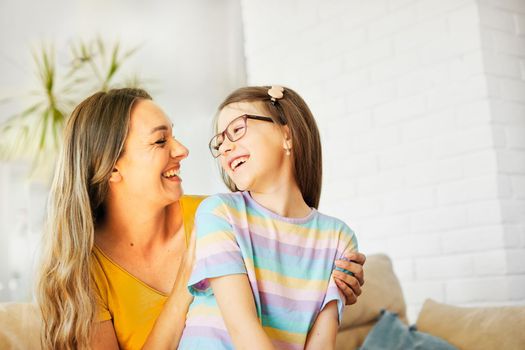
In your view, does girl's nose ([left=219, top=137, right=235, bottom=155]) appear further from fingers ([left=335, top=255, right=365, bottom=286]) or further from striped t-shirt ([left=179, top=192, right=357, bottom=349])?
fingers ([left=335, top=255, right=365, bottom=286])

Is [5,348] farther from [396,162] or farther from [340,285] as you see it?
[396,162]

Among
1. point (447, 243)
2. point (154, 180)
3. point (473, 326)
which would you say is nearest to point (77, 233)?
point (154, 180)

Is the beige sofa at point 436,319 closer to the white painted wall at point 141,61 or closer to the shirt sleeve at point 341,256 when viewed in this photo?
the shirt sleeve at point 341,256

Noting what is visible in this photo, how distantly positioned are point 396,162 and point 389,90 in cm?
35

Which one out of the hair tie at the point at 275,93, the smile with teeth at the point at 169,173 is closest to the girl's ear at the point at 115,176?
the smile with teeth at the point at 169,173

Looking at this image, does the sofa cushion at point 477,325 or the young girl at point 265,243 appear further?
the sofa cushion at point 477,325

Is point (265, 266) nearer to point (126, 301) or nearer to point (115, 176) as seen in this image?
point (126, 301)

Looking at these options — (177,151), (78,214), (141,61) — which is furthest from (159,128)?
(141,61)

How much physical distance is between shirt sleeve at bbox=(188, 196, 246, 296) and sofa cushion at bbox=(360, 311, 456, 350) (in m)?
1.09

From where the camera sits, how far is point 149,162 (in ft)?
5.88

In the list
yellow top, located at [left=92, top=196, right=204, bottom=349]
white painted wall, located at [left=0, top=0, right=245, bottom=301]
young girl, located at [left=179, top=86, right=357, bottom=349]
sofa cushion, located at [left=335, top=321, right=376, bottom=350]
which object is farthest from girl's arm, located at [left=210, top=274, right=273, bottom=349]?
white painted wall, located at [left=0, top=0, right=245, bottom=301]

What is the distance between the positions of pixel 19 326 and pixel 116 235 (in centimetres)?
36

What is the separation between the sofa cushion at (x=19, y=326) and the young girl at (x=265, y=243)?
1.61 feet

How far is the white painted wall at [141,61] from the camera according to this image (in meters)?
5.21
